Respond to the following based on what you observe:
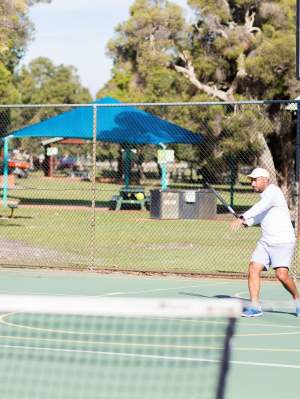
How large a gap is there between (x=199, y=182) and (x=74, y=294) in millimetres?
27015

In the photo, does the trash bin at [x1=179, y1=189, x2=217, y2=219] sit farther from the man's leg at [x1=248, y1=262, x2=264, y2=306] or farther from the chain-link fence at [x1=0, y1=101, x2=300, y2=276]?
the man's leg at [x1=248, y1=262, x2=264, y2=306]

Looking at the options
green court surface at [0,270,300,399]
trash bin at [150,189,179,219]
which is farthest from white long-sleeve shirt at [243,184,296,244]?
trash bin at [150,189,179,219]

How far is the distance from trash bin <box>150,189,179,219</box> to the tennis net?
16.3m

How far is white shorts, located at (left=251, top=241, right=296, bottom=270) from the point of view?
1235cm

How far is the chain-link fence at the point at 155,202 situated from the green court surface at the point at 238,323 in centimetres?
81

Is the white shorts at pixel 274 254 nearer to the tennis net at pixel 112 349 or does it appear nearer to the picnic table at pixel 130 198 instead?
the tennis net at pixel 112 349

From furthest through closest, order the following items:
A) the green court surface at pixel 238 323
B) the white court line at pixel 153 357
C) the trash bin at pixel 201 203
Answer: the trash bin at pixel 201 203 < the white court line at pixel 153 357 < the green court surface at pixel 238 323

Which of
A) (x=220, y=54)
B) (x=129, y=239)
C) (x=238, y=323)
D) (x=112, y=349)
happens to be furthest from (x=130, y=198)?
(x=112, y=349)

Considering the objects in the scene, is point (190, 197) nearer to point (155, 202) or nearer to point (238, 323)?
point (155, 202)

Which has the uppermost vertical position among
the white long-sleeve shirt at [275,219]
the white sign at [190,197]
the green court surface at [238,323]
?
the white long-sleeve shirt at [275,219]

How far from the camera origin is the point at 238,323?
12.3m

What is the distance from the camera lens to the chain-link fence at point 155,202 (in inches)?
768

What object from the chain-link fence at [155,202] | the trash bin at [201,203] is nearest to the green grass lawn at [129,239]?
the chain-link fence at [155,202]

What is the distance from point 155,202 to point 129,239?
5.74 m
